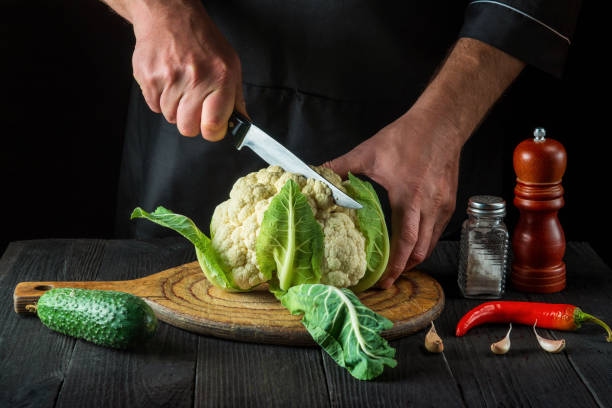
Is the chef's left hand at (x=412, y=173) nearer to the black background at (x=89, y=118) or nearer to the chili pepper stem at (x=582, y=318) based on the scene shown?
the chili pepper stem at (x=582, y=318)

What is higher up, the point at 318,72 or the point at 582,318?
the point at 318,72

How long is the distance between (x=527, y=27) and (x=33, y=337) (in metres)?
1.31

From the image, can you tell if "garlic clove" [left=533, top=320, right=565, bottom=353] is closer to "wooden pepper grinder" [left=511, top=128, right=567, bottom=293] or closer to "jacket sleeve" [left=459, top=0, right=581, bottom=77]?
"wooden pepper grinder" [left=511, top=128, right=567, bottom=293]

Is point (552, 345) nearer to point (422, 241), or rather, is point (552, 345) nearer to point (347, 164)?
point (422, 241)

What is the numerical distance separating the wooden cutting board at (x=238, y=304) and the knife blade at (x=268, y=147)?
23cm

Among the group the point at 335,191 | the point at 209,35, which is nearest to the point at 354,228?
the point at 335,191

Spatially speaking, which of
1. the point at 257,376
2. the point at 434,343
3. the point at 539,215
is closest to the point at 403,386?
the point at 434,343

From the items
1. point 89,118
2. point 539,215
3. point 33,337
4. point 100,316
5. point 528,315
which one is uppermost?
point 539,215

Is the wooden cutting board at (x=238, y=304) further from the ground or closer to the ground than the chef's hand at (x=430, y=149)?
closer to the ground

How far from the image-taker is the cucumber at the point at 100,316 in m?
1.23

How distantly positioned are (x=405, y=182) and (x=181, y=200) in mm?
759

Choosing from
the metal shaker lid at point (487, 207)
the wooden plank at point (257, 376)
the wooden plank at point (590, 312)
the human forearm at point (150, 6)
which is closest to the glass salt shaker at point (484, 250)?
the metal shaker lid at point (487, 207)

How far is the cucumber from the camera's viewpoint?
1.23 metres

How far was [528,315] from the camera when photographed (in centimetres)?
137
